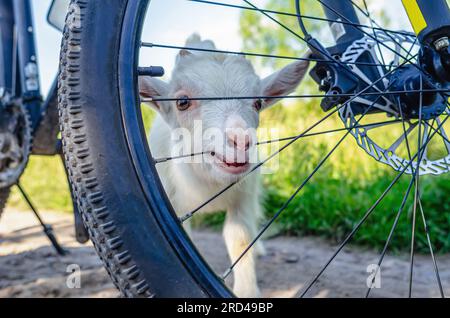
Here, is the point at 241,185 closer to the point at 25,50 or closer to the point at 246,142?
the point at 246,142

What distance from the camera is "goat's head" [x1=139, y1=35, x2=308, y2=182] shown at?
1.99 meters

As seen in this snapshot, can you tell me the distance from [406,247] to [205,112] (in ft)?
7.70

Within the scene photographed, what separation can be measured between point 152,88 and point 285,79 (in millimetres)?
635

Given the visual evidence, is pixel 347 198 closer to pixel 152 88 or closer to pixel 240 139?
pixel 152 88

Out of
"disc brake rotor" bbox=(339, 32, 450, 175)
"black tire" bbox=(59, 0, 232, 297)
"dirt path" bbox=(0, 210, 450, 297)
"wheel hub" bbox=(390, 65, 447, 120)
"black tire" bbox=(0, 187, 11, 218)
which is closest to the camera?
"black tire" bbox=(59, 0, 232, 297)

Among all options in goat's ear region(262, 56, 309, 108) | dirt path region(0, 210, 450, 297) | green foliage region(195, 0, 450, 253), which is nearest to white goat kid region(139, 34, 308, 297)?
goat's ear region(262, 56, 309, 108)

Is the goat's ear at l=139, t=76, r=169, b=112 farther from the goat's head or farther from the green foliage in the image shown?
the green foliage

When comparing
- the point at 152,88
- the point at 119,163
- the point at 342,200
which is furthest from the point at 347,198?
the point at 119,163

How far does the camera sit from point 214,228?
4.93m

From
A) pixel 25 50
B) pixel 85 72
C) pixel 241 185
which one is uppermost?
pixel 25 50

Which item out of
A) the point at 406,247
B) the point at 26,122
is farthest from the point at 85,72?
the point at 406,247

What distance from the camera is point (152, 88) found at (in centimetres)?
223

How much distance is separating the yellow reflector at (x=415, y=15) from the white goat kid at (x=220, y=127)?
67cm

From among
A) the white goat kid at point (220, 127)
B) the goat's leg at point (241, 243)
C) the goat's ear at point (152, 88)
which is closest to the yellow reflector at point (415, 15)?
the white goat kid at point (220, 127)
